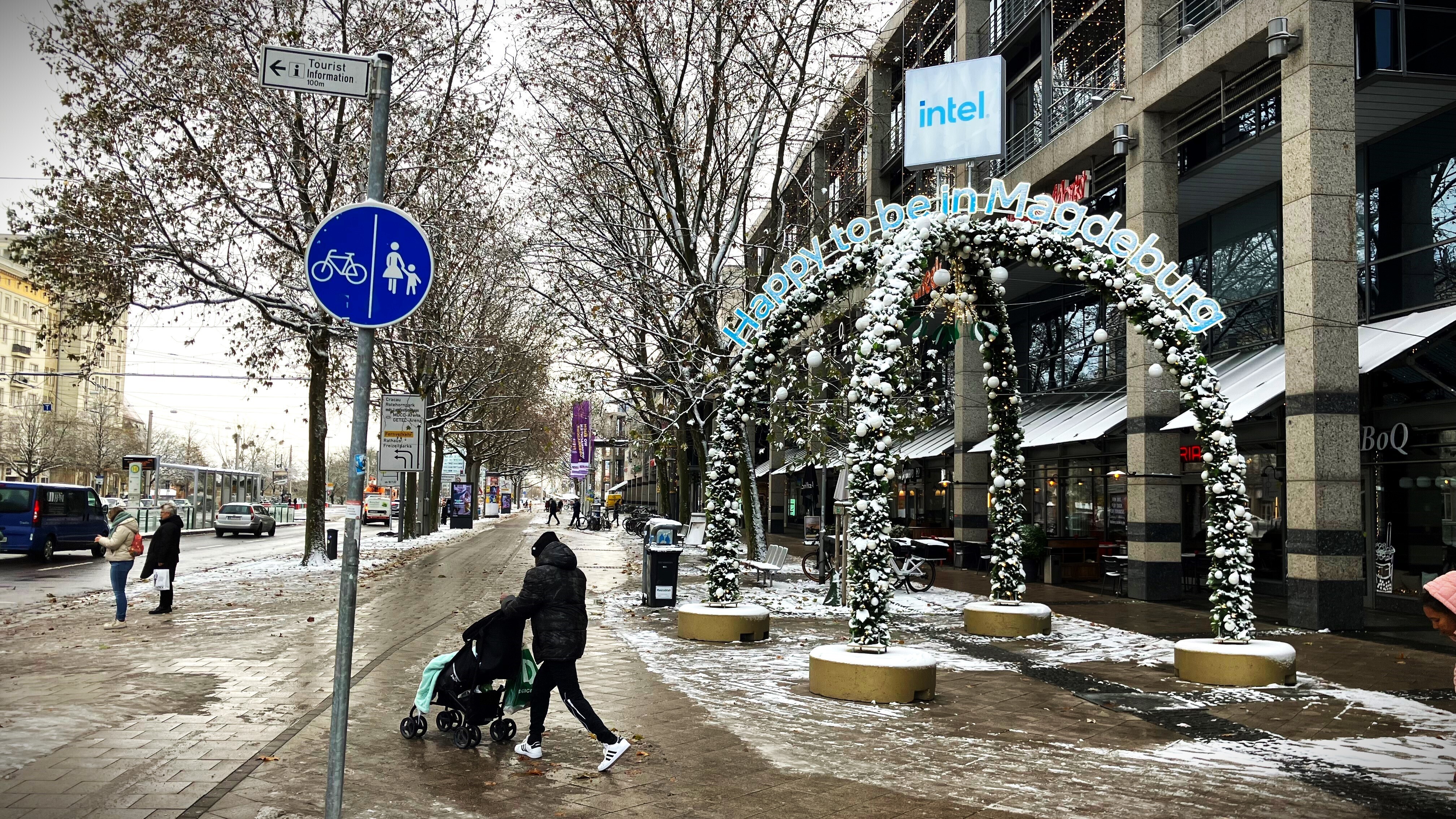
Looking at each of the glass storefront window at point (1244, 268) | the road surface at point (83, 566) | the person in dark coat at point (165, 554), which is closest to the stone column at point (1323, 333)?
the glass storefront window at point (1244, 268)

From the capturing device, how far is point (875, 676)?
377 inches

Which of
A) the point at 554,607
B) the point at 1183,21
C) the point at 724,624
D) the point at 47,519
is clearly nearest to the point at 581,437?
the point at 47,519

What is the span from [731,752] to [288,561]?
20.7 metres

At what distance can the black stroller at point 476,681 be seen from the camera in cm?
757

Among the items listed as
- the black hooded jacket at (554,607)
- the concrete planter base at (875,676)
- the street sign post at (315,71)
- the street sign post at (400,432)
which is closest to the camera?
the street sign post at (315,71)

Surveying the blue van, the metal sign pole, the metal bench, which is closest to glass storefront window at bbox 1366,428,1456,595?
the metal bench

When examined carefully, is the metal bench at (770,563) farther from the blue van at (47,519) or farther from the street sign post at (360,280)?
the blue van at (47,519)

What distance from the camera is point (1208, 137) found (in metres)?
19.6

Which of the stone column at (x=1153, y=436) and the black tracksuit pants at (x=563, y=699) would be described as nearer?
the black tracksuit pants at (x=563, y=699)

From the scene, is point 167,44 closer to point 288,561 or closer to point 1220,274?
point 288,561

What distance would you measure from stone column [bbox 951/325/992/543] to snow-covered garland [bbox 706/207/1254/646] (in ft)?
39.1

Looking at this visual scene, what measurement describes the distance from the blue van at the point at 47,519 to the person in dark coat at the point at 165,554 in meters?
12.6

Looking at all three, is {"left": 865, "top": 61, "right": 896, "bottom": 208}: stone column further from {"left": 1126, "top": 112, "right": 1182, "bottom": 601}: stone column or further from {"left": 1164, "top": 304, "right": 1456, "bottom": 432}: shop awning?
{"left": 1164, "top": 304, "right": 1456, "bottom": 432}: shop awning

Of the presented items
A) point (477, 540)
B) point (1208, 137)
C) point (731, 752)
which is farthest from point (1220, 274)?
point (477, 540)
